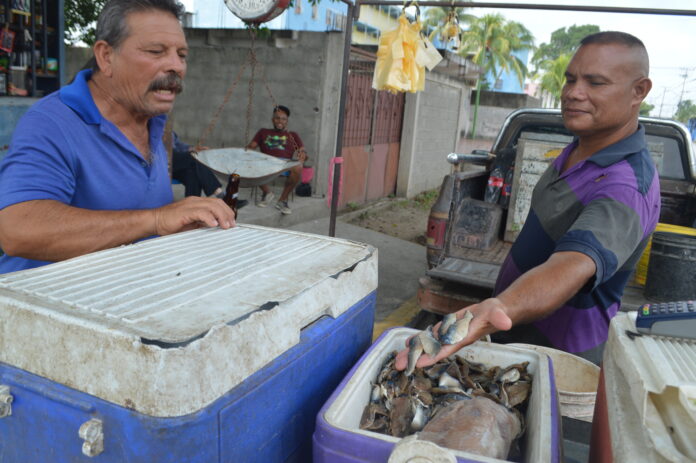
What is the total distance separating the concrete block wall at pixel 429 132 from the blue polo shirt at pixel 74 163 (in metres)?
9.88

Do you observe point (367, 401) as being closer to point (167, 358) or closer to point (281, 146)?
point (167, 358)

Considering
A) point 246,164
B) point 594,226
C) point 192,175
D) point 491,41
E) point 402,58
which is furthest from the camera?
point 491,41

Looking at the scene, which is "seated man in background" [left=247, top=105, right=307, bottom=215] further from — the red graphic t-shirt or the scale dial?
the scale dial

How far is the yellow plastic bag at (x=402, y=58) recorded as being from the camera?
12.1ft

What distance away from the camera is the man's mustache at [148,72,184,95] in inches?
65.1

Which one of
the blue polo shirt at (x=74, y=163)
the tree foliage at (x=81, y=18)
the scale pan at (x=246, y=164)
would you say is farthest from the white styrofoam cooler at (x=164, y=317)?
the tree foliage at (x=81, y=18)

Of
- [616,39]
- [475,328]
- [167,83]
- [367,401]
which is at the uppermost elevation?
[616,39]

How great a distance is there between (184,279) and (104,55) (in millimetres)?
1063

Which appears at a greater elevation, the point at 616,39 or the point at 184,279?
the point at 616,39

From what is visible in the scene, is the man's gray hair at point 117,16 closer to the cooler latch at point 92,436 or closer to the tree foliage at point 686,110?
the cooler latch at point 92,436

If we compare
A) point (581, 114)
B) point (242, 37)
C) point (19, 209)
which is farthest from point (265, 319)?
point (242, 37)

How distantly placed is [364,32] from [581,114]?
3982 cm

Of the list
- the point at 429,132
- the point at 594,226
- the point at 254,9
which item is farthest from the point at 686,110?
the point at 594,226

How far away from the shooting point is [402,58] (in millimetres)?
3727
